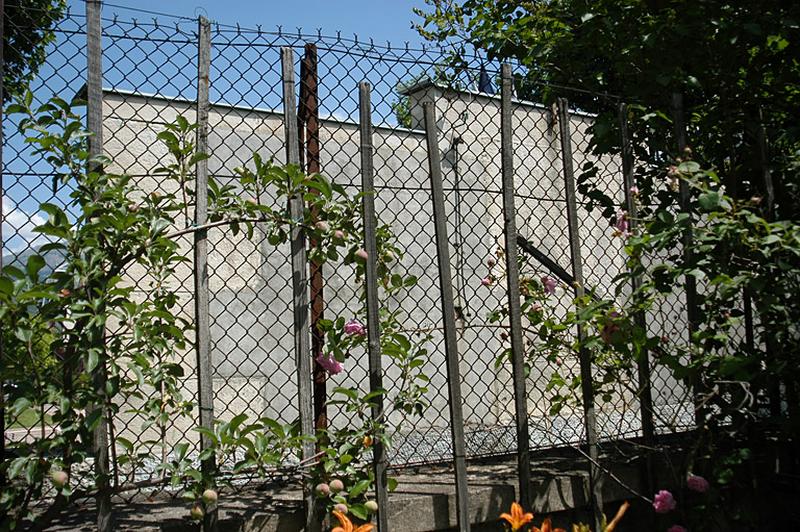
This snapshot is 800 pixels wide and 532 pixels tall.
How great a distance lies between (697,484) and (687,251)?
0.79 m

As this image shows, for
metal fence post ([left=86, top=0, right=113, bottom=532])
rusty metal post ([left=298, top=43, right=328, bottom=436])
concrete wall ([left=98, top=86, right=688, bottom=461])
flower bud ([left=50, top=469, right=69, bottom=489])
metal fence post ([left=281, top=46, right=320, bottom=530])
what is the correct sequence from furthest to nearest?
concrete wall ([left=98, top=86, right=688, bottom=461])
rusty metal post ([left=298, top=43, right=328, bottom=436])
metal fence post ([left=281, top=46, right=320, bottom=530])
metal fence post ([left=86, top=0, right=113, bottom=532])
flower bud ([left=50, top=469, right=69, bottom=489])

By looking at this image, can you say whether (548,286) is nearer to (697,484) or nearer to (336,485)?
(697,484)

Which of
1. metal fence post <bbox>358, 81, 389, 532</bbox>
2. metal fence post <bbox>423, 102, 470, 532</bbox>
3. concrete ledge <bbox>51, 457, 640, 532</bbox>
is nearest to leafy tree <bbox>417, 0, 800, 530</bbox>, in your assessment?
concrete ledge <bbox>51, 457, 640, 532</bbox>

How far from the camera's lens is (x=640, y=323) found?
2.61m

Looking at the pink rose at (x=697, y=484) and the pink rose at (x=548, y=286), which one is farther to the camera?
the pink rose at (x=548, y=286)

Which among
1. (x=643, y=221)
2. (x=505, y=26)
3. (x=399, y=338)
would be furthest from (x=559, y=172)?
(x=399, y=338)

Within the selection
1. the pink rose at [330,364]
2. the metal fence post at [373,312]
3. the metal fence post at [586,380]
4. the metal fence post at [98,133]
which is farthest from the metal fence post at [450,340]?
the metal fence post at [98,133]

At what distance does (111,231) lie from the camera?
6.55ft

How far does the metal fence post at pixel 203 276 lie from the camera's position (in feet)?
6.73

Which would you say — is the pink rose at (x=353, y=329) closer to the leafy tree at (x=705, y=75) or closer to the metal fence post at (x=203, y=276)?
the metal fence post at (x=203, y=276)

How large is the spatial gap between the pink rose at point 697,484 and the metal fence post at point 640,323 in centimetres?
21

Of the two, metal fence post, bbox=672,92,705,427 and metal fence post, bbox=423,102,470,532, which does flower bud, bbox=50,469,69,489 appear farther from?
metal fence post, bbox=672,92,705,427

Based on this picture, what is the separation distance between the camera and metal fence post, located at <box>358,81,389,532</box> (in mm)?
2201

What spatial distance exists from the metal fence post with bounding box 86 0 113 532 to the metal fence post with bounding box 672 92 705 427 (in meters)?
1.83
